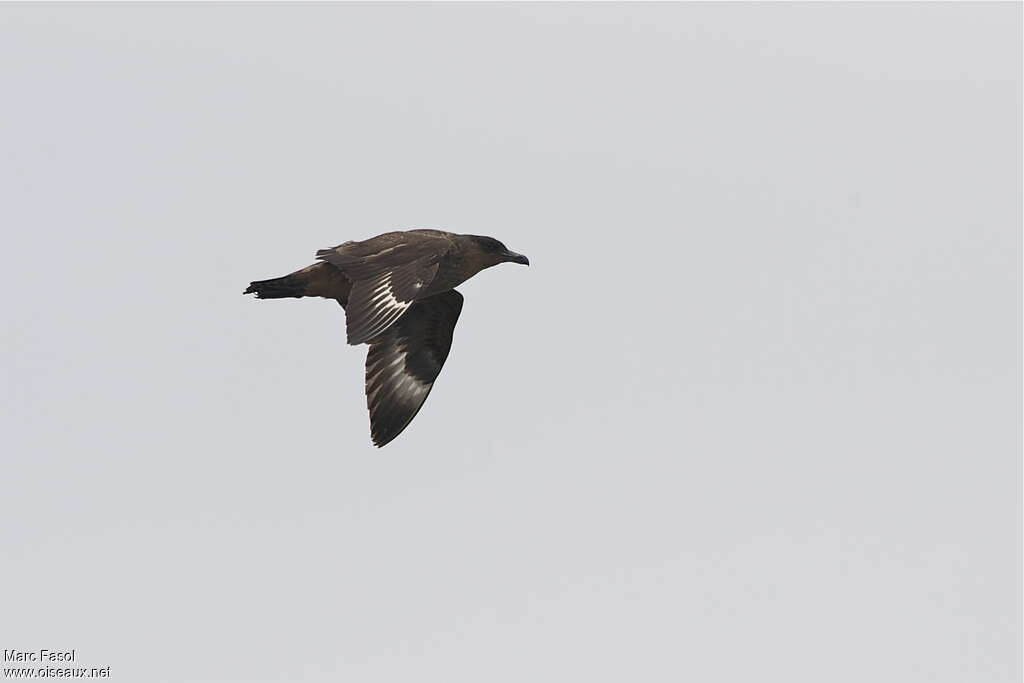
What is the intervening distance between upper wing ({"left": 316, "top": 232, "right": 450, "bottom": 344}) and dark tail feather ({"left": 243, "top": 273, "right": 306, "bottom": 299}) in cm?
41

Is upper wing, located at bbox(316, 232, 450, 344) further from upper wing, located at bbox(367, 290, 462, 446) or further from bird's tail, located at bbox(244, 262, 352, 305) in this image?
upper wing, located at bbox(367, 290, 462, 446)

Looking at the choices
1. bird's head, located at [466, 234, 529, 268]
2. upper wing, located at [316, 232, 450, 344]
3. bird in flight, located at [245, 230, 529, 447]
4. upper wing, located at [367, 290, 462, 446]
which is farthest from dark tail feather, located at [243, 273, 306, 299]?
bird's head, located at [466, 234, 529, 268]

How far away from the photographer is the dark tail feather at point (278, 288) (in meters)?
15.1

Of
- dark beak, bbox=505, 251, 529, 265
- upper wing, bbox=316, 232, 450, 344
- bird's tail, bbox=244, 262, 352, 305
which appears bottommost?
upper wing, bbox=316, 232, 450, 344

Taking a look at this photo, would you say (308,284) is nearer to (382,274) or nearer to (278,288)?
(278,288)

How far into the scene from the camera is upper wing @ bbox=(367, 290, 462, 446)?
52.1 feet

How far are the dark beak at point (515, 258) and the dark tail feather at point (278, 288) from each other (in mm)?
1812

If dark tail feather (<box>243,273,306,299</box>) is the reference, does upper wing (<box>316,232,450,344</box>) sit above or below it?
below

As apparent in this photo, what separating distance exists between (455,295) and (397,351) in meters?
0.71

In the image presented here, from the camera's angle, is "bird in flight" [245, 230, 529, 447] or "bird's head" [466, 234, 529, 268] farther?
"bird's head" [466, 234, 529, 268]

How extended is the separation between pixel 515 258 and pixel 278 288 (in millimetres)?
2101

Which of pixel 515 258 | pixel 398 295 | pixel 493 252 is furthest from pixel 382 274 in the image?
pixel 515 258

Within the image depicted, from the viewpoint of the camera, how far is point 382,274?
46.6 feet

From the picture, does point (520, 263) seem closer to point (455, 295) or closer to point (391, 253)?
point (455, 295)
